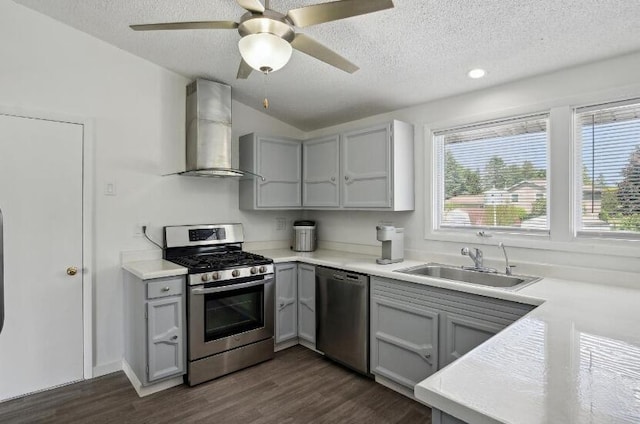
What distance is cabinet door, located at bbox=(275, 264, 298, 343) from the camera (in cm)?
329

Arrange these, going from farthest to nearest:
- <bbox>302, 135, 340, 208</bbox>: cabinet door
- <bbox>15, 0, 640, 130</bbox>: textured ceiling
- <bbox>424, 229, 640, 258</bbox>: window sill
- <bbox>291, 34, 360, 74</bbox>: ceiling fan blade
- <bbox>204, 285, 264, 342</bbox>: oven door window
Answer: <bbox>302, 135, 340, 208</bbox>: cabinet door, <bbox>204, 285, 264, 342</bbox>: oven door window, <bbox>424, 229, 640, 258</bbox>: window sill, <bbox>15, 0, 640, 130</bbox>: textured ceiling, <bbox>291, 34, 360, 74</bbox>: ceiling fan blade

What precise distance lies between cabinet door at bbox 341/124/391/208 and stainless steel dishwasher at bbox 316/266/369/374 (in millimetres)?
727

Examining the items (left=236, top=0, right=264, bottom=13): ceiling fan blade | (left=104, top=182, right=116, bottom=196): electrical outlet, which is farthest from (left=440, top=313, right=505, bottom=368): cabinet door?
(left=104, top=182, right=116, bottom=196): electrical outlet

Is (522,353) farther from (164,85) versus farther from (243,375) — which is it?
(164,85)

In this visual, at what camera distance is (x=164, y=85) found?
10.7 ft

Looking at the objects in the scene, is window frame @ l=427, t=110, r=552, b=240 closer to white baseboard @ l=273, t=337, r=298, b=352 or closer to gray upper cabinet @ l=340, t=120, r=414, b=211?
gray upper cabinet @ l=340, t=120, r=414, b=211

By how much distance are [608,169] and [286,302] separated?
269 cm

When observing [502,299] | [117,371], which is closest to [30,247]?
[117,371]

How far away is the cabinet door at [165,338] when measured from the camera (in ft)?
8.46

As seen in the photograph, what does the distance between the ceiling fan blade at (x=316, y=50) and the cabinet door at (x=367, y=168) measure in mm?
1155

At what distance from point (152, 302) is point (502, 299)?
2359mm

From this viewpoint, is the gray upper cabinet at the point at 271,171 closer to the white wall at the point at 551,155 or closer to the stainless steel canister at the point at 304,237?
the stainless steel canister at the point at 304,237

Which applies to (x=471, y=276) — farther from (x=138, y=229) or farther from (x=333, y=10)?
(x=138, y=229)

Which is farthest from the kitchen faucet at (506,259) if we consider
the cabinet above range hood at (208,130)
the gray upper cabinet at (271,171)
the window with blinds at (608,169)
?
the cabinet above range hood at (208,130)
